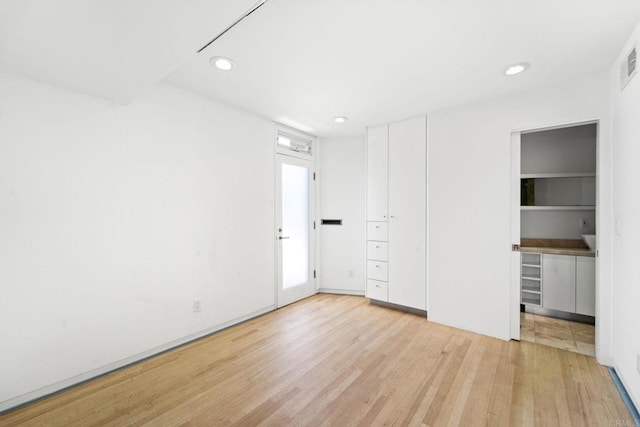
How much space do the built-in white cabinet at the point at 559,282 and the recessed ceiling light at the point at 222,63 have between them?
159 inches

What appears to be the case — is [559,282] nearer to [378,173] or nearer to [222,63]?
[378,173]

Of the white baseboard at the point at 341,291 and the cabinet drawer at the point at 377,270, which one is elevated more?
the cabinet drawer at the point at 377,270

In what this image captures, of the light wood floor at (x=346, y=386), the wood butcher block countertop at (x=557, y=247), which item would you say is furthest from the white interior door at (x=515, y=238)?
the wood butcher block countertop at (x=557, y=247)

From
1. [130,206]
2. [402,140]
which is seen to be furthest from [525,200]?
[130,206]

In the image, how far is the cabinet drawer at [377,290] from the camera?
158 inches

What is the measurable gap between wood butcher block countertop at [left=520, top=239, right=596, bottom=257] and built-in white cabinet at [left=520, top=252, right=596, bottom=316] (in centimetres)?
7

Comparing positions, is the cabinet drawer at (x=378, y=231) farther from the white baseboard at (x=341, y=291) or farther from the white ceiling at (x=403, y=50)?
the white ceiling at (x=403, y=50)

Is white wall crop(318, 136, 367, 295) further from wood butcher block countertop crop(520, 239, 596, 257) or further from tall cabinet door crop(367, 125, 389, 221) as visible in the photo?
wood butcher block countertop crop(520, 239, 596, 257)

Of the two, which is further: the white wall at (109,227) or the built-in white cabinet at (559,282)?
the built-in white cabinet at (559,282)

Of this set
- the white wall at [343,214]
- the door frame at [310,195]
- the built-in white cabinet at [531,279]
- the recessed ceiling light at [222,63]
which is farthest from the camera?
the white wall at [343,214]

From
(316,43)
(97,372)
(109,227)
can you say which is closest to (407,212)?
(316,43)

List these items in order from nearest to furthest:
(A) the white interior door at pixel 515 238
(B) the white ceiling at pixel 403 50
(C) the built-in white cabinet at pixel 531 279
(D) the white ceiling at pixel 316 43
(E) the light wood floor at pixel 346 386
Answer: (D) the white ceiling at pixel 316 43, (B) the white ceiling at pixel 403 50, (E) the light wood floor at pixel 346 386, (A) the white interior door at pixel 515 238, (C) the built-in white cabinet at pixel 531 279

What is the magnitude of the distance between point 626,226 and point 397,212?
7.09ft

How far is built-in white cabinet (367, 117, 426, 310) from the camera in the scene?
144 inches
